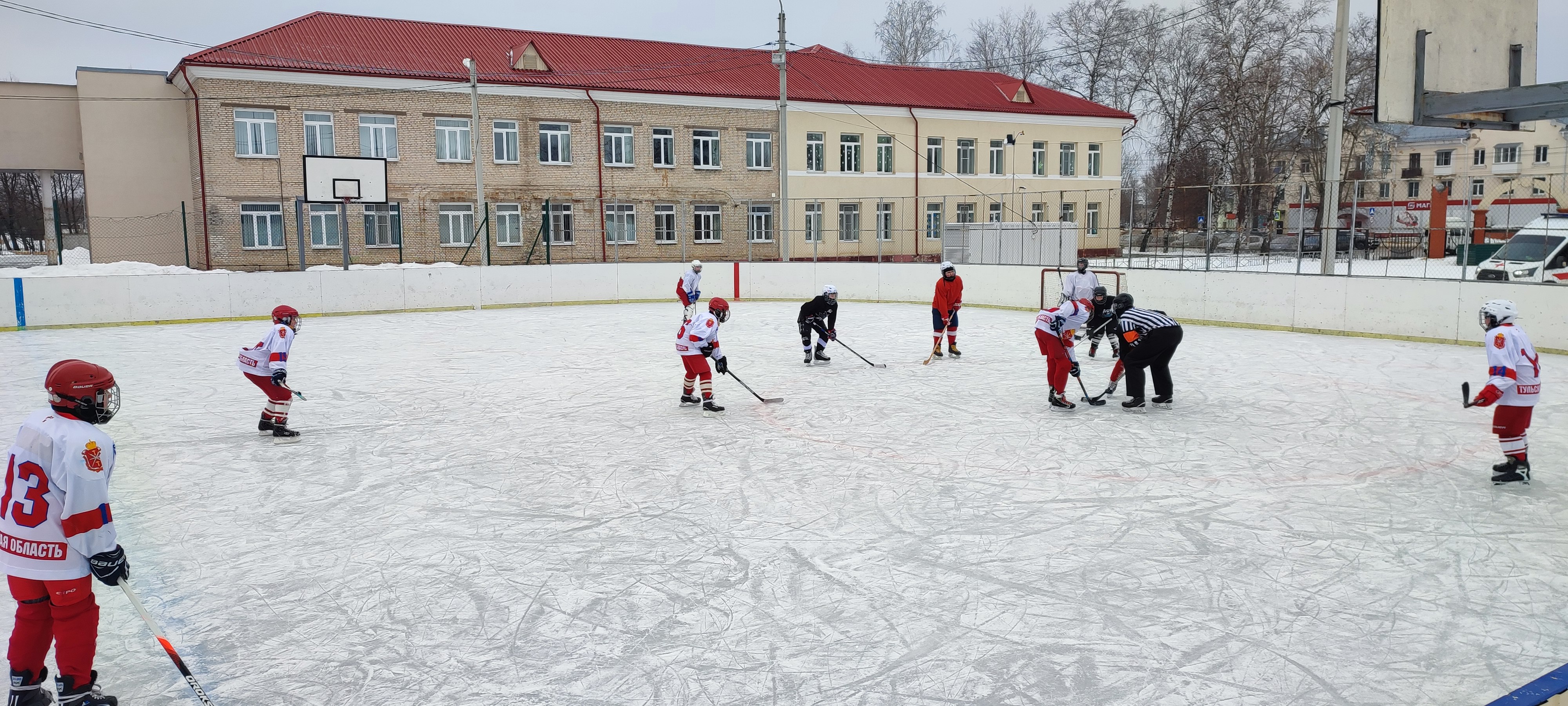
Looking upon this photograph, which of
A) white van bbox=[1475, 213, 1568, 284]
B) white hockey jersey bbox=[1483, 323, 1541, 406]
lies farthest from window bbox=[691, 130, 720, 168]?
white hockey jersey bbox=[1483, 323, 1541, 406]

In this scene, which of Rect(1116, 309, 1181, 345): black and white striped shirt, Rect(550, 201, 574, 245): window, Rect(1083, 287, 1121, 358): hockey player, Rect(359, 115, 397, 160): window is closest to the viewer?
Rect(1116, 309, 1181, 345): black and white striped shirt

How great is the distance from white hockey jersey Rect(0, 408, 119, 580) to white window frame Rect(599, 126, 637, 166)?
96.1ft

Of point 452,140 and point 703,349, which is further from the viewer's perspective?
point 452,140

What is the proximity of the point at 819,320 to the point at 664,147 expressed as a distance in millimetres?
21953

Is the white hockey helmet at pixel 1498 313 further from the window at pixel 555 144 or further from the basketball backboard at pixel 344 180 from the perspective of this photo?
the window at pixel 555 144

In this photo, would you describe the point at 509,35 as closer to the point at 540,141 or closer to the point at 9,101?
the point at 540,141

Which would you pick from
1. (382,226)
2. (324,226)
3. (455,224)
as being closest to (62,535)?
(324,226)

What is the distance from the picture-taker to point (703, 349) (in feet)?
30.3

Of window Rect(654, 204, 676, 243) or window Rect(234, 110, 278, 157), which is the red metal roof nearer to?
window Rect(234, 110, 278, 157)

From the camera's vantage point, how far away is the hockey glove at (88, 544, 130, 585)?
345 cm

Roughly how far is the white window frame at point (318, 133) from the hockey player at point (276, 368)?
71.9 feet

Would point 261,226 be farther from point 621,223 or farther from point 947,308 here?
point 947,308

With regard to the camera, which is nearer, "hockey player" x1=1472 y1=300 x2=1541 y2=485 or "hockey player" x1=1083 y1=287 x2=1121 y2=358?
"hockey player" x1=1472 y1=300 x2=1541 y2=485

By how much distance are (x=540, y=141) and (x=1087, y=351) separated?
2199 cm
